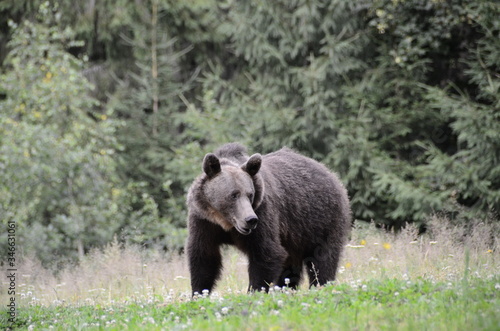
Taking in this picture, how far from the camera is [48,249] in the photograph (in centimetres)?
1506

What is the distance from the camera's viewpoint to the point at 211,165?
7.22 m

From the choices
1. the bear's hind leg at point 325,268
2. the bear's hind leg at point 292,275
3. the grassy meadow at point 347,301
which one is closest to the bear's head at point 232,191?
the grassy meadow at point 347,301

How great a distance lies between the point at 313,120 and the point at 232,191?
31.6 ft

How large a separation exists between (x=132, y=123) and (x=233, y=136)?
4.92m

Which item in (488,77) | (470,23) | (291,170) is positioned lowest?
(291,170)

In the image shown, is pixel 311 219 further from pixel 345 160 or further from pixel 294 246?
pixel 345 160

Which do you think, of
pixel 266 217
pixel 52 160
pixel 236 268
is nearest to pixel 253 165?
pixel 266 217

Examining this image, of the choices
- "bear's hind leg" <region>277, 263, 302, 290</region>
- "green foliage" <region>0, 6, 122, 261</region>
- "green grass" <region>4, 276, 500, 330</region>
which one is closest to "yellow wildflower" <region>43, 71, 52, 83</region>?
"green foliage" <region>0, 6, 122, 261</region>

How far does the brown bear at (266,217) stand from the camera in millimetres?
7059

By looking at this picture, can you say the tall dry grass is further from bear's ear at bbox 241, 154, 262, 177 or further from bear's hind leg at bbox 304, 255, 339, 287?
bear's ear at bbox 241, 154, 262, 177

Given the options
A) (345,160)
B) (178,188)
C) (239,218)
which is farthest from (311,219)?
(178,188)

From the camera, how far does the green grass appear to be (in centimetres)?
484

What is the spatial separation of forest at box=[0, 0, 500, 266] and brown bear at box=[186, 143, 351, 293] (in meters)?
6.58

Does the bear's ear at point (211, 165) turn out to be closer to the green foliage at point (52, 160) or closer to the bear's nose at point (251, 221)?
the bear's nose at point (251, 221)
